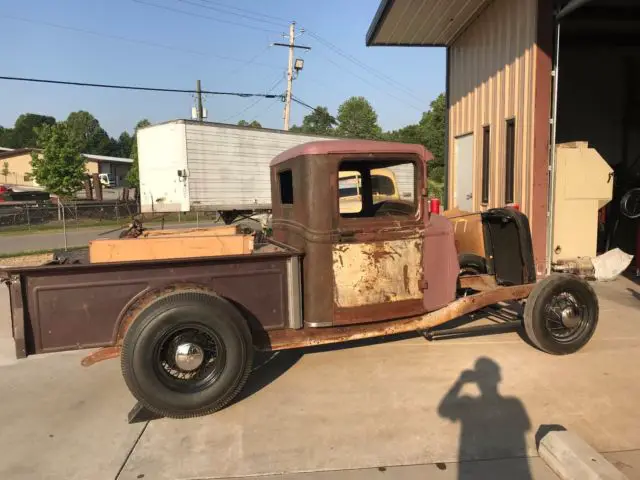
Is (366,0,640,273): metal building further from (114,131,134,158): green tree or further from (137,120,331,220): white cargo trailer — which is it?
(114,131,134,158): green tree

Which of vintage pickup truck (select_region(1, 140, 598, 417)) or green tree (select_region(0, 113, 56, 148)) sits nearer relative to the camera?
vintage pickup truck (select_region(1, 140, 598, 417))

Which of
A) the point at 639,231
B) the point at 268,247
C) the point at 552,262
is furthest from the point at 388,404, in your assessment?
the point at 639,231

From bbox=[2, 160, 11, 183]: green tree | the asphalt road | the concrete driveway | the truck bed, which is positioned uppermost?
bbox=[2, 160, 11, 183]: green tree

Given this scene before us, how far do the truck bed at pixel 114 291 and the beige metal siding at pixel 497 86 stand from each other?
537 centimetres

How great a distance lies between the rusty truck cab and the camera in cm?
395

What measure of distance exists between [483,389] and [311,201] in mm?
2174

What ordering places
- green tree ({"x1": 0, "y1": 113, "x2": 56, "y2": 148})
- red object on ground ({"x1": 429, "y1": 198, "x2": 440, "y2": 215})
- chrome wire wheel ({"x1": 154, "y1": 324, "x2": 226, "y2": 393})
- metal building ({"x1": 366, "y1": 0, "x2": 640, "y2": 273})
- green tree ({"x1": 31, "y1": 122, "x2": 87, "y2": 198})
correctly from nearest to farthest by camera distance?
chrome wire wheel ({"x1": 154, "y1": 324, "x2": 226, "y2": 393})
red object on ground ({"x1": 429, "y1": 198, "x2": 440, "y2": 215})
metal building ({"x1": 366, "y1": 0, "x2": 640, "y2": 273})
green tree ({"x1": 31, "y1": 122, "x2": 87, "y2": 198})
green tree ({"x1": 0, "y1": 113, "x2": 56, "y2": 148})

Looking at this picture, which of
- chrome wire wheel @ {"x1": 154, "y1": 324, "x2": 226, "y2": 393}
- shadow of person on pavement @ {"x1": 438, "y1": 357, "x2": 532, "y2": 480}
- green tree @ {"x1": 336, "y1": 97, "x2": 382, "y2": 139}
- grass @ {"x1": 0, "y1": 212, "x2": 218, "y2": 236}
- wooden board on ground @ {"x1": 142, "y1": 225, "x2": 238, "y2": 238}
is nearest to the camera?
shadow of person on pavement @ {"x1": 438, "y1": 357, "x2": 532, "y2": 480}

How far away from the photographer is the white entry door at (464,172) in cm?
1027

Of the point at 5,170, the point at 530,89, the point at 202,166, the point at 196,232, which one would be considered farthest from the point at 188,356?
the point at 5,170

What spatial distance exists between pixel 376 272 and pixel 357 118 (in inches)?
3134

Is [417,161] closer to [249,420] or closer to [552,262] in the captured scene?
[249,420]

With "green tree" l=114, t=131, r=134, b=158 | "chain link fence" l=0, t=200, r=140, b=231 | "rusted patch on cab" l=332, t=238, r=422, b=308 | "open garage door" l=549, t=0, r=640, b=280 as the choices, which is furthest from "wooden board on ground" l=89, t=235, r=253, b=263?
"green tree" l=114, t=131, r=134, b=158

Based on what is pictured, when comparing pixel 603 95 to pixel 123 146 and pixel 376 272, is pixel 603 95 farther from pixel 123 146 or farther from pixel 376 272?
pixel 123 146
